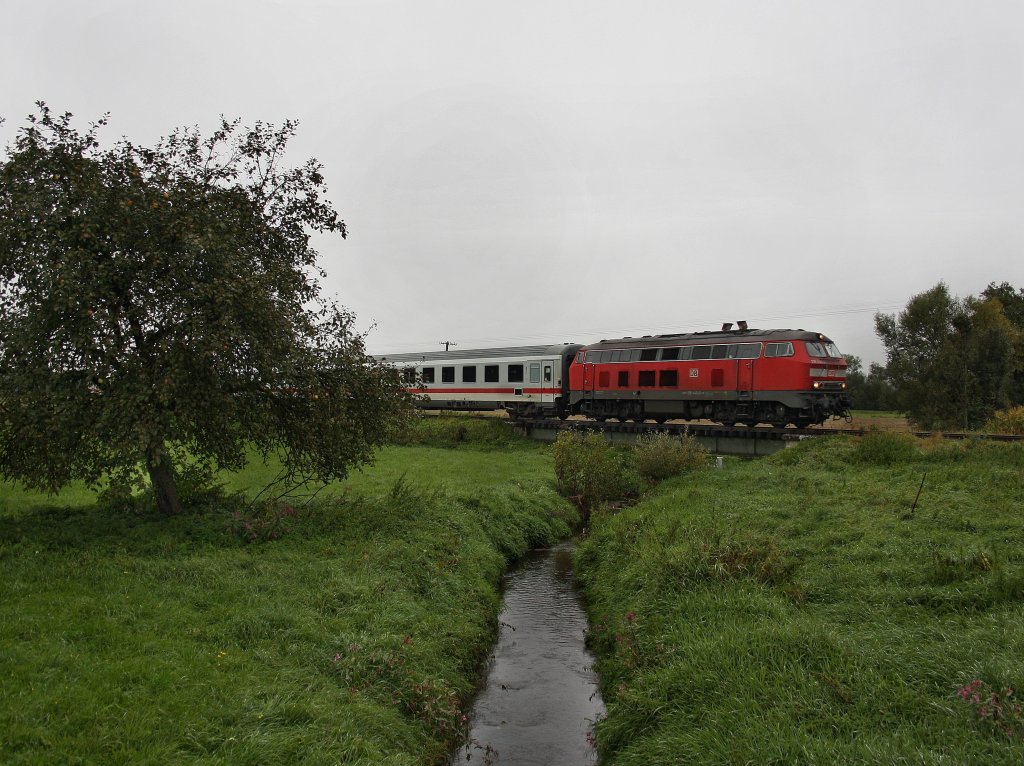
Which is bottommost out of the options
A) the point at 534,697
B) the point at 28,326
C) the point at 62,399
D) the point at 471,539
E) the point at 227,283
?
the point at 534,697

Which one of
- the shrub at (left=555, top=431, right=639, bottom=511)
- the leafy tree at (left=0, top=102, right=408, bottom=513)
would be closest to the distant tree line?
the shrub at (left=555, top=431, right=639, bottom=511)

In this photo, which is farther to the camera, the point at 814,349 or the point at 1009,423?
the point at 814,349

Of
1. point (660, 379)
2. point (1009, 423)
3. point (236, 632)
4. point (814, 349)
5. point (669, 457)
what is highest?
point (814, 349)

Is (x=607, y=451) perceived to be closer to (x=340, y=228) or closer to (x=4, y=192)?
(x=340, y=228)

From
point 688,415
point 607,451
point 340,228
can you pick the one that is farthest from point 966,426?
point 340,228

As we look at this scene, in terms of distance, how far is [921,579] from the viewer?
954 cm

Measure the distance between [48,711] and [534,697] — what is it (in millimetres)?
5926

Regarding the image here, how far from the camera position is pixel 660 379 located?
29.2 metres

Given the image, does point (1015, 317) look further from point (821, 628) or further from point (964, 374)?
point (821, 628)

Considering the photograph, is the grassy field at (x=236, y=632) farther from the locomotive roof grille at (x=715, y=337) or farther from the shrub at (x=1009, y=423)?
the shrub at (x=1009, y=423)

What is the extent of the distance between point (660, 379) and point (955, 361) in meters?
20.7

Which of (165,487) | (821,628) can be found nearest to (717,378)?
(821,628)

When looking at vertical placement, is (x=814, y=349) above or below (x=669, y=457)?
above

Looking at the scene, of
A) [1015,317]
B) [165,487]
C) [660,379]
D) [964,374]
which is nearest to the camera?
[165,487]
